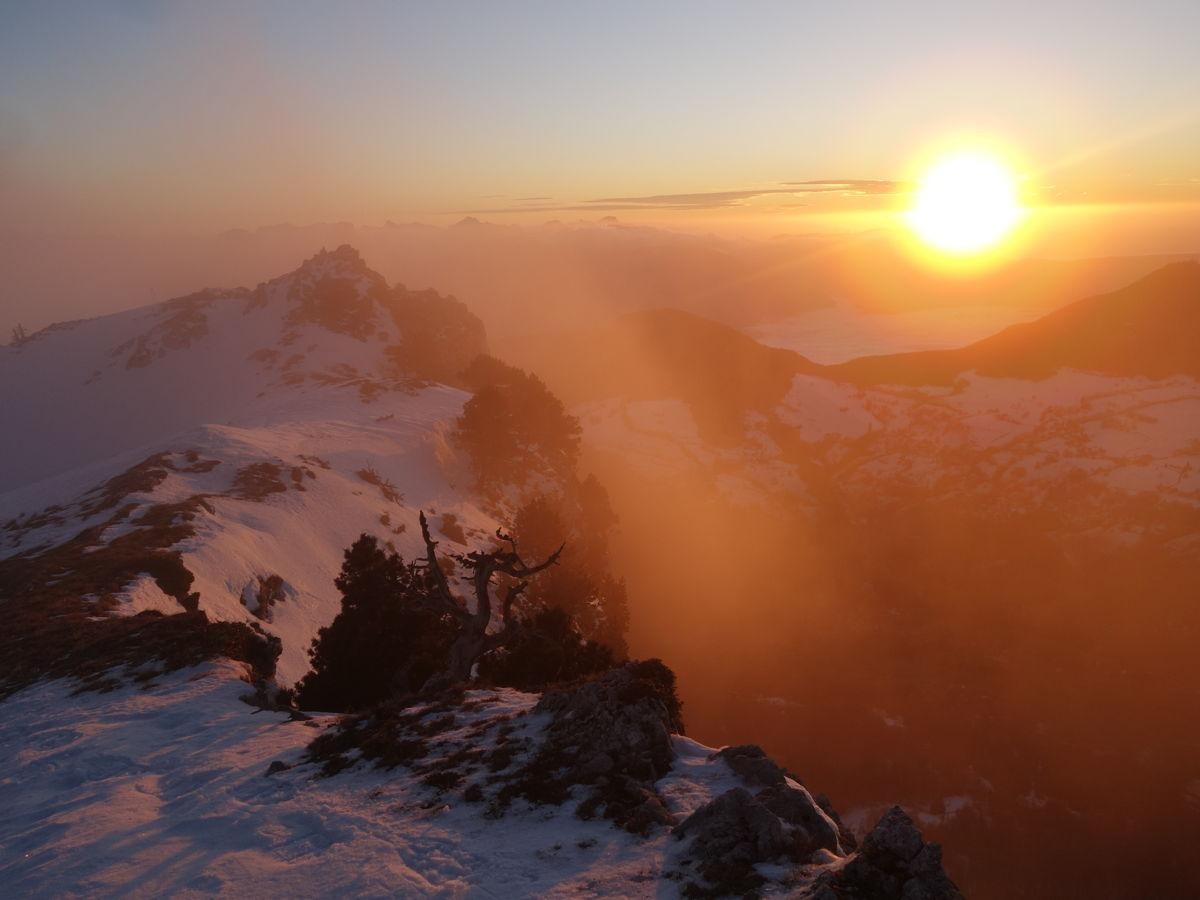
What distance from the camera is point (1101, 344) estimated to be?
3152 inches

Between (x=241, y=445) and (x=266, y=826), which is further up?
(x=241, y=445)

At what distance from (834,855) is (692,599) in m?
51.0

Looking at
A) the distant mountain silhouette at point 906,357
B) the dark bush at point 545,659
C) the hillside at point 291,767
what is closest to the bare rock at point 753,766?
the hillside at point 291,767

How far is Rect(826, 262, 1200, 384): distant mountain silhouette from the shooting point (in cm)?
7712

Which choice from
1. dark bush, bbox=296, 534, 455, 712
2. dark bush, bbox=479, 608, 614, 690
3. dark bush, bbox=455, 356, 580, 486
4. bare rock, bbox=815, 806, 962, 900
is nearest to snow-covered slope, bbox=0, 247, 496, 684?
dark bush, bbox=455, 356, 580, 486

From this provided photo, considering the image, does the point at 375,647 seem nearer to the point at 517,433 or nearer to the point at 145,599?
the point at 145,599

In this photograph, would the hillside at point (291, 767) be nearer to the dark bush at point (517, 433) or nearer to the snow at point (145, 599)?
the snow at point (145, 599)

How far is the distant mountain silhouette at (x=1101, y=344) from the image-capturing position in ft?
253

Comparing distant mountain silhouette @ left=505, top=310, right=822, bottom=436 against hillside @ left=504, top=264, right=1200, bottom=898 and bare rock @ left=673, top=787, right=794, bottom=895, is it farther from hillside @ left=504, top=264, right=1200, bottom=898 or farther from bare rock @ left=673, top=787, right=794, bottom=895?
bare rock @ left=673, top=787, right=794, bottom=895

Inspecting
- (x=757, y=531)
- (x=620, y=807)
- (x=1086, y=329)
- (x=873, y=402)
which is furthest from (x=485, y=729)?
(x=1086, y=329)

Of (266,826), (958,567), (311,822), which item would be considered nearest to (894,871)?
(311,822)

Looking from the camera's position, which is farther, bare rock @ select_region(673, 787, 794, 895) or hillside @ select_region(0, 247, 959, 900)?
hillside @ select_region(0, 247, 959, 900)

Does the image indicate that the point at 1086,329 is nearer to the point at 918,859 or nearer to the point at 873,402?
the point at 873,402

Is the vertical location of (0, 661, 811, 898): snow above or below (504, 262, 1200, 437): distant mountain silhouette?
below
